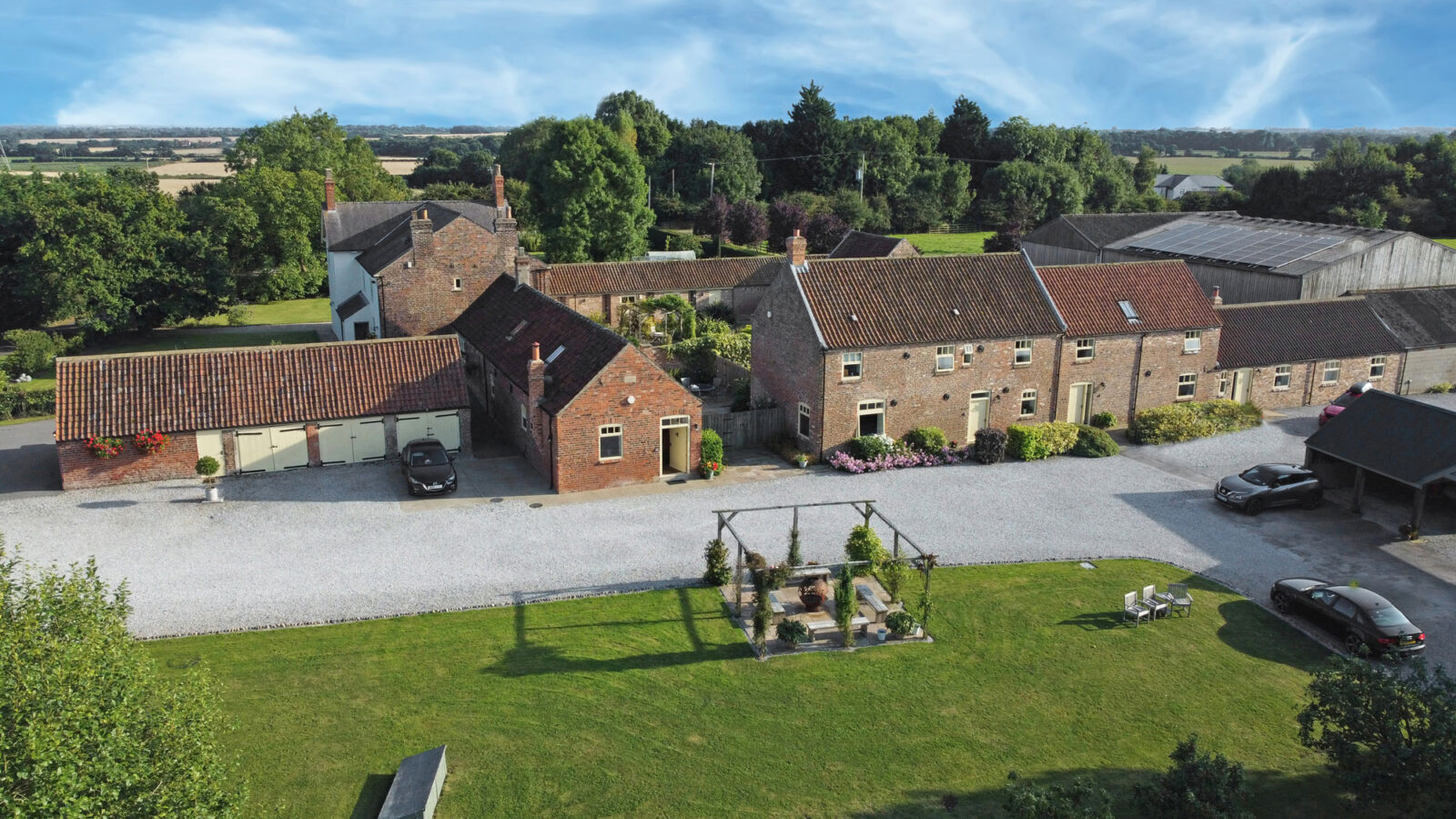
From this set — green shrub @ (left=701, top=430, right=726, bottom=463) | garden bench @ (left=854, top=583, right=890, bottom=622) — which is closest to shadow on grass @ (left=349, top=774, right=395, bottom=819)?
garden bench @ (left=854, top=583, right=890, bottom=622)

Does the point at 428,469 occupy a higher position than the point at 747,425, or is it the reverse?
the point at 747,425

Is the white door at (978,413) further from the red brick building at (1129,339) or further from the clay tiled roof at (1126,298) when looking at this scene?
the clay tiled roof at (1126,298)

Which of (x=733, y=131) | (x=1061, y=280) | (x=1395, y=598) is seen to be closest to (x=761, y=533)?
(x=1395, y=598)

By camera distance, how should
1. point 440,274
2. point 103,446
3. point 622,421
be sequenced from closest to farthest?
point 103,446 → point 622,421 → point 440,274

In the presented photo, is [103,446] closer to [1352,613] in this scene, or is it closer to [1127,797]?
[1127,797]

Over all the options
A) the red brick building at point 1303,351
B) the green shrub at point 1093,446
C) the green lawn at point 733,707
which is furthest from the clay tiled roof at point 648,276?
the green lawn at point 733,707

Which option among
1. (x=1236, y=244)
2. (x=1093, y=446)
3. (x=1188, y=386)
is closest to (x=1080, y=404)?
(x=1093, y=446)

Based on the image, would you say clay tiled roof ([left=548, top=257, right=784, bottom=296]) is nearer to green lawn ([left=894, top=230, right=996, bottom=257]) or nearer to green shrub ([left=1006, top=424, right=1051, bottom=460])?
green shrub ([left=1006, top=424, right=1051, bottom=460])
